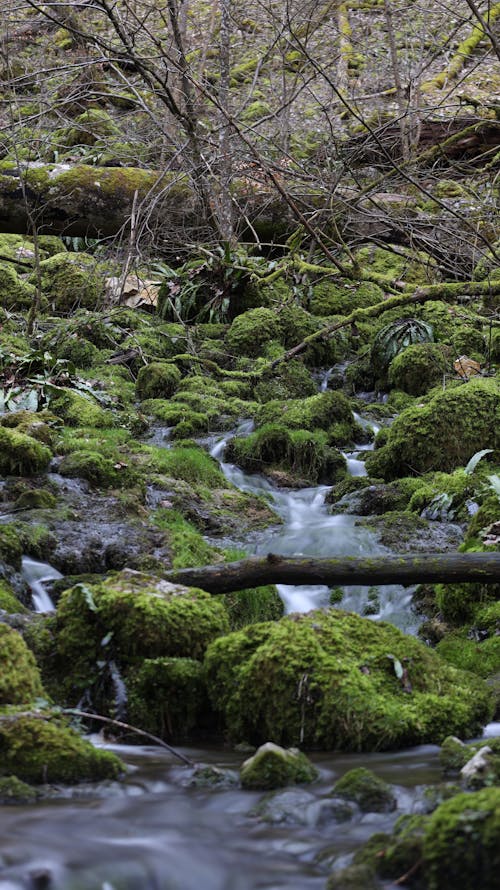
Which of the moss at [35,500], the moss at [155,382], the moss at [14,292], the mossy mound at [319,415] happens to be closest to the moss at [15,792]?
the moss at [35,500]

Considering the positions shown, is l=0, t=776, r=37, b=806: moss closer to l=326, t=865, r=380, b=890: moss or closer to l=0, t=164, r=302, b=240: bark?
l=326, t=865, r=380, b=890: moss

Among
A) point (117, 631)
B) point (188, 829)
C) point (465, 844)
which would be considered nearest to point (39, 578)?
point (117, 631)

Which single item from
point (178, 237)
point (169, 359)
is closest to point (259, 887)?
point (169, 359)

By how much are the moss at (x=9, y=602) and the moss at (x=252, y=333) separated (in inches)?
297

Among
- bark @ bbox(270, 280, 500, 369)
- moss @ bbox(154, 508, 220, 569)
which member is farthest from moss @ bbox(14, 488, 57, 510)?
bark @ bbox(270, 280, 500, 369)

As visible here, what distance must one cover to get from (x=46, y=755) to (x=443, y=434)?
19.3ft

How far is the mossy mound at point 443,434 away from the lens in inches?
322

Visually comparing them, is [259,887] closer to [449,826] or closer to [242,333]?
[449,826]

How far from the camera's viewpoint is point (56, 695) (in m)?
3.99

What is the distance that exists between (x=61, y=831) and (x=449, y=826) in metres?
1.27

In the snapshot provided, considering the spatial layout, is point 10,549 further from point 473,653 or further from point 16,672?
point 473,653

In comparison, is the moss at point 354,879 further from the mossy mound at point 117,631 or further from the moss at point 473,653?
the moss at point 473,653

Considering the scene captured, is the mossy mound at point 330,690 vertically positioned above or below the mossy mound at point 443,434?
below

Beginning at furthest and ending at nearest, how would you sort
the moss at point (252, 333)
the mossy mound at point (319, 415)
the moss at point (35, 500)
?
the moss at point (252, 333) → the mossy mound at point (319, 415) → the moss at point (35, 500)
